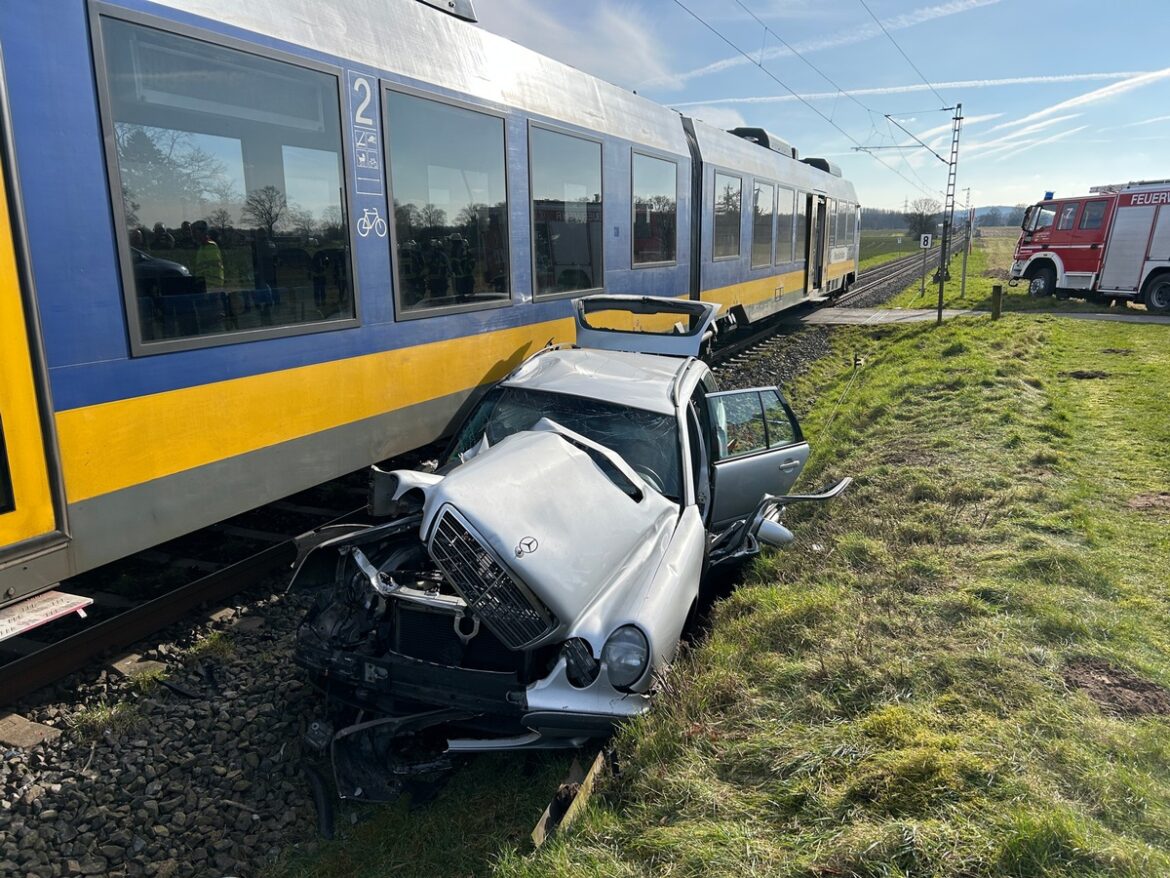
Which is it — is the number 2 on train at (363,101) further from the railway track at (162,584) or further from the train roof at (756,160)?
the train roof at (756,160)

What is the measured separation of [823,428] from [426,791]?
24.2 feet

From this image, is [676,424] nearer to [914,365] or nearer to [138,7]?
[138,7]

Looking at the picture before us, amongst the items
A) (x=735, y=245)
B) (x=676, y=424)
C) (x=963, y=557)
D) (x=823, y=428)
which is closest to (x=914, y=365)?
(x=735, y=245)

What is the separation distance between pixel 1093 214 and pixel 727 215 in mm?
17107

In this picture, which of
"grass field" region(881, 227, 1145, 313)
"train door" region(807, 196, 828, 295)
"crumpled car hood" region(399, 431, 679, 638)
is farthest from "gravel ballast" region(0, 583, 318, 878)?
"grass field" region(881, 227, 1145, 313)

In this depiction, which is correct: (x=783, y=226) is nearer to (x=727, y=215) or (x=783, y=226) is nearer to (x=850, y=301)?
(x=727, y=215)

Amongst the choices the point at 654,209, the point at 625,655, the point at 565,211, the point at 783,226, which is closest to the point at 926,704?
the point at 625,655

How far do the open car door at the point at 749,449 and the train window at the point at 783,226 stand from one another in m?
11.3

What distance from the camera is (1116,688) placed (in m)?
3.67

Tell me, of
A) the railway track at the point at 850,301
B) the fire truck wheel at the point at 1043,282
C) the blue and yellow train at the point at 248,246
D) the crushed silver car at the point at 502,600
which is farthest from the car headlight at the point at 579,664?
the fire truck wheel at the point at 1043,282

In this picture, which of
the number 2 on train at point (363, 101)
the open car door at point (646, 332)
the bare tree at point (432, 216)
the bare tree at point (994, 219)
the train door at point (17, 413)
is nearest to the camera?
the train door at point (17, 413)

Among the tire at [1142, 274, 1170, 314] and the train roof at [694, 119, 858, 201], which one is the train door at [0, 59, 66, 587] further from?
the tire at [1142, 274, 1170, 314]

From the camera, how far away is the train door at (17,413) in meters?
3.57

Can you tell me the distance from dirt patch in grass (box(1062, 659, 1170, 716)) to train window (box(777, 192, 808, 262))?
1523 cm
